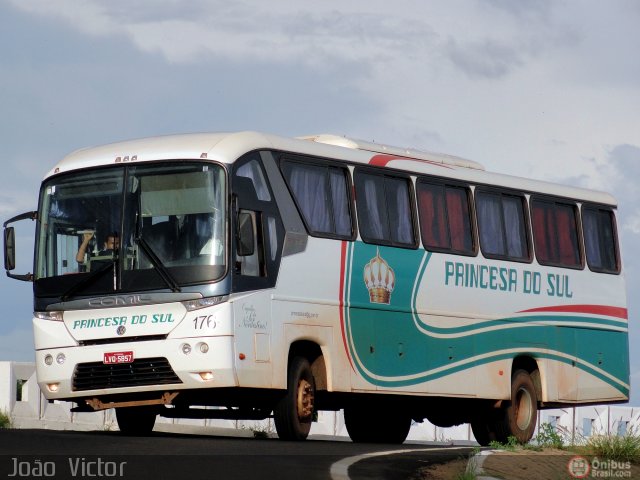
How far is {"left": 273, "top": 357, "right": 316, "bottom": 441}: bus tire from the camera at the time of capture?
19281mm

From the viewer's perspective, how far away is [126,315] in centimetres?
1875

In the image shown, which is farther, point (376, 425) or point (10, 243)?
point (376, 425)

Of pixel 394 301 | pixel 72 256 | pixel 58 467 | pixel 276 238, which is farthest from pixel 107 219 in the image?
pixel 58 467

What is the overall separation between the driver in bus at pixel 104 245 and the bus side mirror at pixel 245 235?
1483mm

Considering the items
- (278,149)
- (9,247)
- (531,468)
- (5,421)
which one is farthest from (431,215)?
(5,421)

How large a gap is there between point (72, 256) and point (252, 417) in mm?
2924

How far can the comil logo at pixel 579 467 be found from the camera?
15.1 metres

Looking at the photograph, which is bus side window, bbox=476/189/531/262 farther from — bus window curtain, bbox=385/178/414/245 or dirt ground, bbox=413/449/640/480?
dirt ground, bbox=413/449/640/480

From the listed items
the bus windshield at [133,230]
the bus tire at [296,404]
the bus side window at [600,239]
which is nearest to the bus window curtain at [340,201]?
the bus tire at [296,404]

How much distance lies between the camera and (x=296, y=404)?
19.5 m

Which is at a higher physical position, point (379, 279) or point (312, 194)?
point (312, 194)

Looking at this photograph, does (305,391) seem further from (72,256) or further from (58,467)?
(58,467)

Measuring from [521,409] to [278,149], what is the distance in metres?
6.68

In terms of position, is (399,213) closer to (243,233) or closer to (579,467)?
(243,233)
